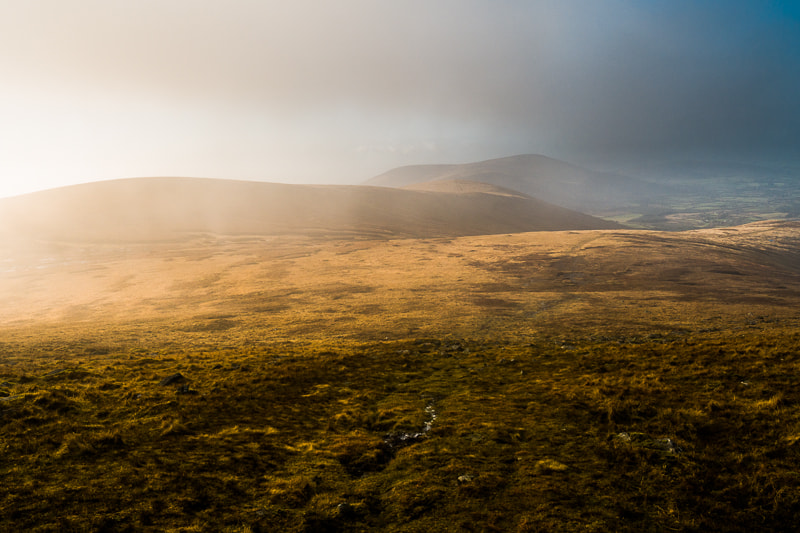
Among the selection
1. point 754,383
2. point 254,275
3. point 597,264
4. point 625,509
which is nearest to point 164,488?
point 625,509

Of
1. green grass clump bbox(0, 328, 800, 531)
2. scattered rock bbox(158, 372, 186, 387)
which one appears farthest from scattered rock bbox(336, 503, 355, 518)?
scattered rock bbox(158, 372, 186, 387)

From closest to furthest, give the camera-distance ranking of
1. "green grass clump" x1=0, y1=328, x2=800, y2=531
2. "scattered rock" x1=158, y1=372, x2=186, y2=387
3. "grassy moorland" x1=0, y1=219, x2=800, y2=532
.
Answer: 1. "green grass clump" x1=0, y1=328, x2=800, y2=531
2. "grassy moorland" x1=0, y1=219, x2=800, y2=532
3. "scattered rock" x1=158, y1=372, x2=186, y2=387

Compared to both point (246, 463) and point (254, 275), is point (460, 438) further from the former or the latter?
point (254, 275)

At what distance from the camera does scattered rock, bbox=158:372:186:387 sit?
891 inches

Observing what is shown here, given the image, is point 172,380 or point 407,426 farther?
point 172,380

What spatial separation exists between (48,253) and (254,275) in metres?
88.0

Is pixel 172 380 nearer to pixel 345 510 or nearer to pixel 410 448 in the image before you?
pixel 410 448

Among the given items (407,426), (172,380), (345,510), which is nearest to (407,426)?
(407,426)

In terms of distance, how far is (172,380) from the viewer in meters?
23.1

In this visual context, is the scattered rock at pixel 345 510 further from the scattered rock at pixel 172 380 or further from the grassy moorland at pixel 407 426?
the scattered rock at pixel 172 380

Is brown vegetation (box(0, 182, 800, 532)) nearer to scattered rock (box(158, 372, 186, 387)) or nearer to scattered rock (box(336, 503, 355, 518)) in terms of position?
scattered rock (box(336, 503, 355, 518))

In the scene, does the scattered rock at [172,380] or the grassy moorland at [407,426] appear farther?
the scattered rock at [172,380]

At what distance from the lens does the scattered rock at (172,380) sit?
2262 cm

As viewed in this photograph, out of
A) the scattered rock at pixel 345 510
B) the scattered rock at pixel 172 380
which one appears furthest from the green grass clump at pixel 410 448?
the scattered rock at pixel 172 380
